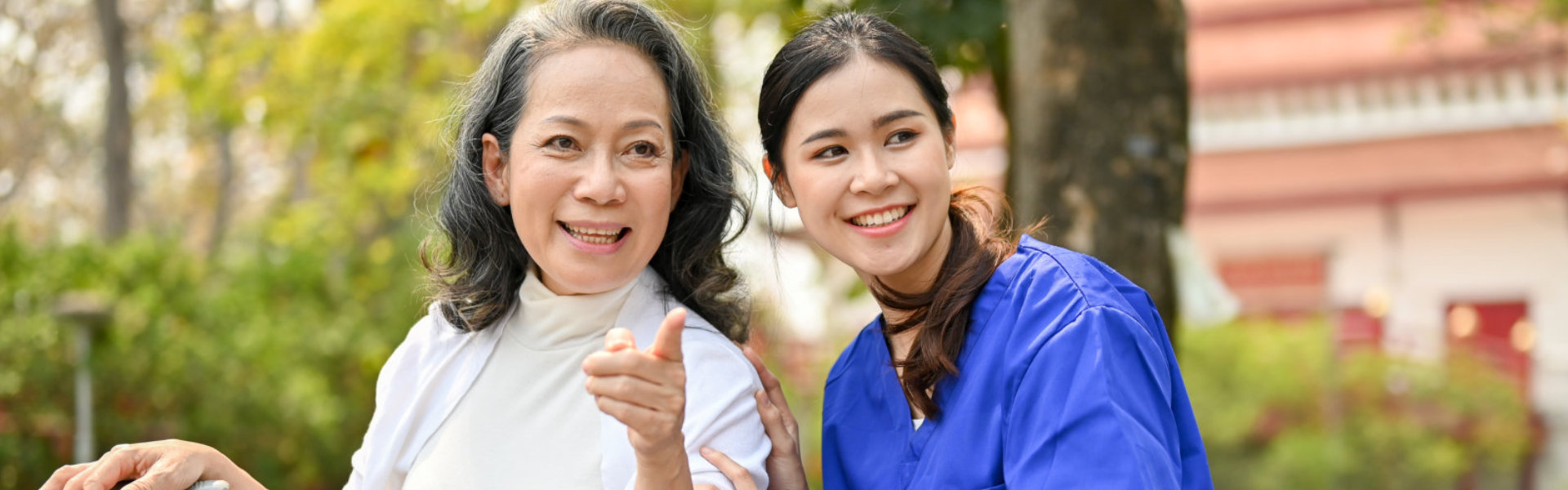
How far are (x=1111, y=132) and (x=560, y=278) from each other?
92.0 inches

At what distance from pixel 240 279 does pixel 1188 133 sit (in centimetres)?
883

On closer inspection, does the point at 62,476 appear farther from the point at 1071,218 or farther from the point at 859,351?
the point at 1071,218

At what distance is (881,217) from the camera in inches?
89.0

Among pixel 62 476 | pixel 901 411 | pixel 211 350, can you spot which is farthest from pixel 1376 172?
pixel 62 476

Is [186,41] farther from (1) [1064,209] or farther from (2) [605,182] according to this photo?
(2) [605,182]

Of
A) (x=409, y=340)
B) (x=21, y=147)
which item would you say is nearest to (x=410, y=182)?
(x=409, y=340)

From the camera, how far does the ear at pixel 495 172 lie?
2.40 m

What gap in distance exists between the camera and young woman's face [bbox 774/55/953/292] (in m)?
2.24

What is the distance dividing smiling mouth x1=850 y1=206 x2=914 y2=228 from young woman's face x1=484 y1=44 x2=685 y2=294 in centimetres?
32

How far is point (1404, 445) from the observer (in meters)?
10.8

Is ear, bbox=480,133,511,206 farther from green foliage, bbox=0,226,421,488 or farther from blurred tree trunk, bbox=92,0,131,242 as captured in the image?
blurred tree trunk, bbox=92,0,131,242

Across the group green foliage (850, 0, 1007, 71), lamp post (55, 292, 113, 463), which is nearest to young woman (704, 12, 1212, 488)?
green foliage (850, 0, 1007, 71)

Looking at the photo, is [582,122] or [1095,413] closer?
[1095,413]

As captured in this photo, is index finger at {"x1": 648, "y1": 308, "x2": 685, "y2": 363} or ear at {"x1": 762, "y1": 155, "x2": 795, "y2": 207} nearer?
index finger at {"x1": 648, "y1": 308, "x2": 685, "y2": 363}
